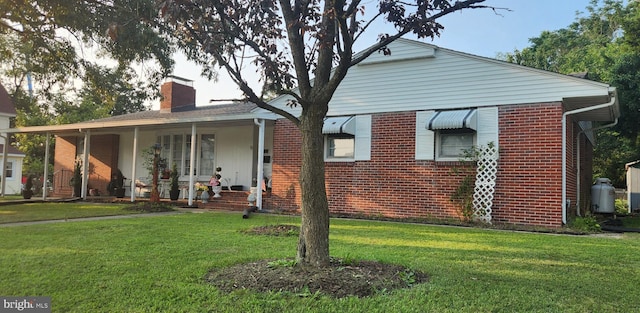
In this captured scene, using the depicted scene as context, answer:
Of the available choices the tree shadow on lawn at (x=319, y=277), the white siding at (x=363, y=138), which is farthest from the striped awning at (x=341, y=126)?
the tree shadow on lawn at (x=319, y=277)

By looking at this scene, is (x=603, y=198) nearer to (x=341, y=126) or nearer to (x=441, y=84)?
(x=441, y=84)

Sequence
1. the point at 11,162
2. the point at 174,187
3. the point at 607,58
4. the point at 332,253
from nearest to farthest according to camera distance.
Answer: the point at 332,253 < the point at 174,187 < the point at 607,58 < the point at 11,162

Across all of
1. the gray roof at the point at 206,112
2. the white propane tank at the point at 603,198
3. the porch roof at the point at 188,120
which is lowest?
the white propane tank at the point at 603,198

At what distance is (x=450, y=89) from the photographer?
1065 cm

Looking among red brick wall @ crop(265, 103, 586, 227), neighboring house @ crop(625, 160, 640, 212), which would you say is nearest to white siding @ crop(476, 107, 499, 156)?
red brick wall @ crop(265, 103, 586, 227)

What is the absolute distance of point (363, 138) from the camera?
1178 centimetres

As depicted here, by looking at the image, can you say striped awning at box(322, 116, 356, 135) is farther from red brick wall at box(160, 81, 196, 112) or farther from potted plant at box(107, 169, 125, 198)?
potted plant at box(107, 169, 125, 198)

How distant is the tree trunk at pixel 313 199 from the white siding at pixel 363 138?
7271 mm

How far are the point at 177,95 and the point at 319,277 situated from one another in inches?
648

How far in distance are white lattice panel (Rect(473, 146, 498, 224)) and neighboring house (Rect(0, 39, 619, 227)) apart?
2 centimetres

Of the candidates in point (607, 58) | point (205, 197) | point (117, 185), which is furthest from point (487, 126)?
point (117, 185)

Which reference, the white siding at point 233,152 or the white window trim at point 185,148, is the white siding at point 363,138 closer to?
the white siding at point 233,152

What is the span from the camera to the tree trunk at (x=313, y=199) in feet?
14.3

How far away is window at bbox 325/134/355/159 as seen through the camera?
39.7 ft
